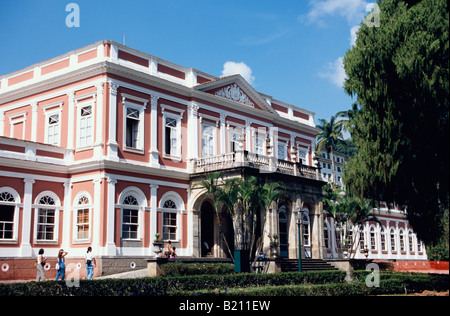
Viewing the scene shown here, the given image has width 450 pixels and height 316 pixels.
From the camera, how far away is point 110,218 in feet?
85.0

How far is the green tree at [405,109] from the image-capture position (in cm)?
1773

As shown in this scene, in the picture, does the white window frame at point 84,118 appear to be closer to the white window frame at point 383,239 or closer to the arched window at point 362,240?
the arched window at point 362,240

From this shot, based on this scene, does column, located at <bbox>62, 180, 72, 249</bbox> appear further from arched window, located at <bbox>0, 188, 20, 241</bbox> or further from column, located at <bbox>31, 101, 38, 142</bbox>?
column, located at <bbox>31, 101, 38, 142</bbox>

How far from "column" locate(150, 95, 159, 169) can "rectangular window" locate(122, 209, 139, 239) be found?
2.76 metres

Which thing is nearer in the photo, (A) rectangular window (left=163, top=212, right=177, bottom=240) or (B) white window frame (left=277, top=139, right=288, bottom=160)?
(A) rectangular window (left=163, top=212, right=177, bottom=240)

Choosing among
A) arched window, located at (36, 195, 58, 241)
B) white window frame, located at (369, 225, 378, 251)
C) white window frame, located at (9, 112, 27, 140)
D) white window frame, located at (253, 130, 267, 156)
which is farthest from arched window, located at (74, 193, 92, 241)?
white window frame, located at (369, 225, 378, 251)

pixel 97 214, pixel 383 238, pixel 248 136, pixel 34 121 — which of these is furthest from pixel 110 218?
pixel 383 238

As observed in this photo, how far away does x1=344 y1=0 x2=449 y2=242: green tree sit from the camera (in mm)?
17734

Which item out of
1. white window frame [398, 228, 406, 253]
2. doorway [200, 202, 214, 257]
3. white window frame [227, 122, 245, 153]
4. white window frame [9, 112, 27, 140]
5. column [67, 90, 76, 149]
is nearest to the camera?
column [67, 90, 76, 149]

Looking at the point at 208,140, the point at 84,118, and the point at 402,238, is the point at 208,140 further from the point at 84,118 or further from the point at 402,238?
the point at 402,238

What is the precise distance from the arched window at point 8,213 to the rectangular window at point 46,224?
1.27 metres
